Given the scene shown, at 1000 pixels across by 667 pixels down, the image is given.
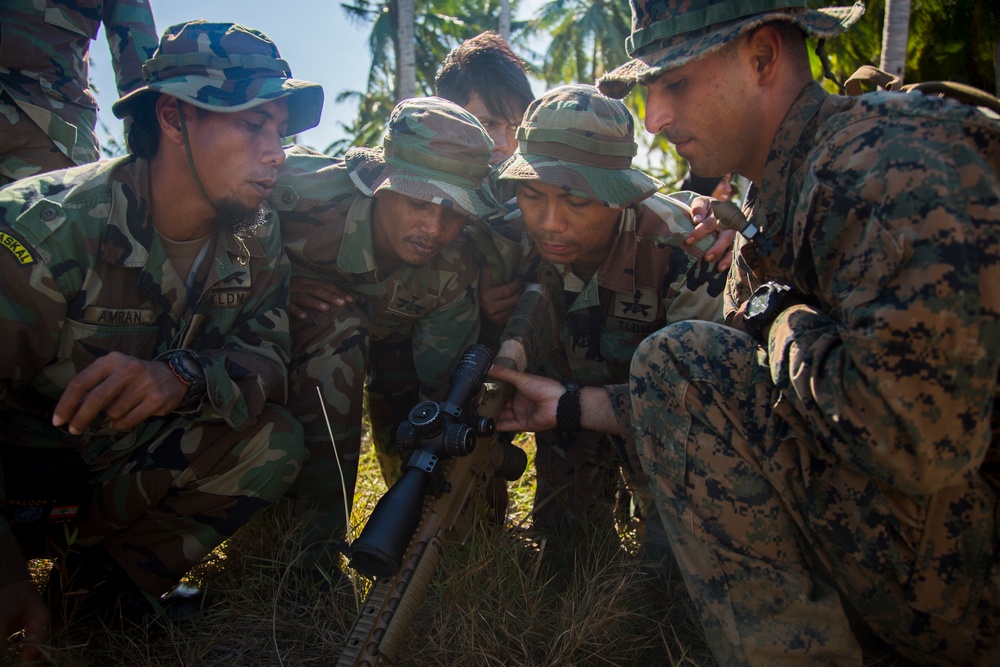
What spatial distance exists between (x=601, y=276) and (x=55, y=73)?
3.02 meters

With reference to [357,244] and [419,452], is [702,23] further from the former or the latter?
[357,244]

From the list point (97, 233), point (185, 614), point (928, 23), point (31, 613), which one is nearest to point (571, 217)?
point (97, 233)

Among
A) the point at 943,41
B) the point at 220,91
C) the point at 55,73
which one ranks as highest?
the point at 55,73

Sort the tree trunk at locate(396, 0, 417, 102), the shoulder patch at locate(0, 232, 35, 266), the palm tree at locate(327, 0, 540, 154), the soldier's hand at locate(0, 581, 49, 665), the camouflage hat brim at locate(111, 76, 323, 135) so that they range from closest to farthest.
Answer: the soldier's hand at locate(0, 581, 49, 665) → the shoulder patch at locate(0, 232, 35, 266) → the camouflage hat brim at locate(111, 76, 323, 135) → the tree trunk at locate(396, 0, 417, 102) → the palm tree at locate(327, 0, 540, 154)

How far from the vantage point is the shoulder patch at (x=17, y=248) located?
2.55 metres

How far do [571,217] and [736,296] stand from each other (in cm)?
93

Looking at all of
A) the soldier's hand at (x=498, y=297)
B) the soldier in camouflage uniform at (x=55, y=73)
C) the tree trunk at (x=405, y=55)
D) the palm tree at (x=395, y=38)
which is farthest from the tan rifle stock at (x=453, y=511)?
the palm tree at (x=395, y=38)

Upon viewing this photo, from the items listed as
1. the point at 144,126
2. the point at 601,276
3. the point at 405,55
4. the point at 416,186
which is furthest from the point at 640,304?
the point at 405,55

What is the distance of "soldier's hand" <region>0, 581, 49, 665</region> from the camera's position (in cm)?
224

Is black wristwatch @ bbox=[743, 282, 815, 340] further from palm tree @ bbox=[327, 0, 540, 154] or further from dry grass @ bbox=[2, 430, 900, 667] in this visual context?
palm tree @ bbox=[327, 0, 540, 154]

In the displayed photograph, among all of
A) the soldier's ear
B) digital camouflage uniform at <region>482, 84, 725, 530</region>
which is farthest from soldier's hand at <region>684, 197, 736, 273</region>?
the soldier's ear

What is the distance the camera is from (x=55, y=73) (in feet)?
12.6

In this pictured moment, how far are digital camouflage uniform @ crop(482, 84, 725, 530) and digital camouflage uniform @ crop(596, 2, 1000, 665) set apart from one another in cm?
100

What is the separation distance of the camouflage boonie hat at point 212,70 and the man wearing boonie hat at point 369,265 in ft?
2.31
